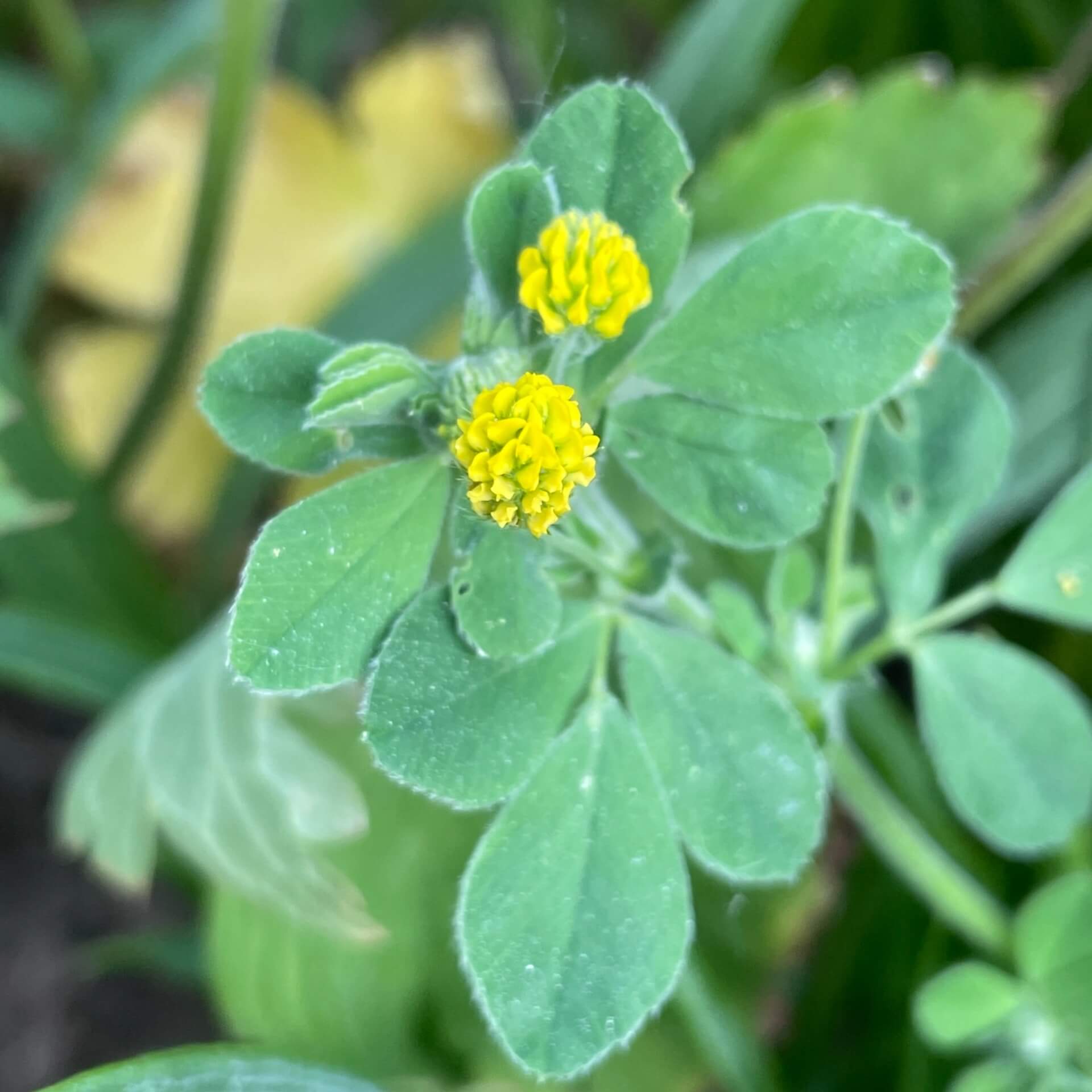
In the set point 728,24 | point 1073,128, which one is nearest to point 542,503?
point 728,24

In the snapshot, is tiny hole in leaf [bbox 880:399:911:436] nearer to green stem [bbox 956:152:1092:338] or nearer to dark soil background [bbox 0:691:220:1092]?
green stem [bbox 956:152:1092:338]

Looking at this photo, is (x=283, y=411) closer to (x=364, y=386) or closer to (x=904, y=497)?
(x=364, y=386)

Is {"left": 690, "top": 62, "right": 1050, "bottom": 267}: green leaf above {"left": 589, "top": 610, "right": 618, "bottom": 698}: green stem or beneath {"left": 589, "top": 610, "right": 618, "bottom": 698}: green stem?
above

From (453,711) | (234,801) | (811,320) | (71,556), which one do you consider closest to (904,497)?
(811,320)

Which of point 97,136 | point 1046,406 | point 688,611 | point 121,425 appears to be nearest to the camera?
point 688,611

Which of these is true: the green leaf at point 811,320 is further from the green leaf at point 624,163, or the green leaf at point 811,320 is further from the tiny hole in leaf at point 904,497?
the tiny hole in leaf at point 904,497

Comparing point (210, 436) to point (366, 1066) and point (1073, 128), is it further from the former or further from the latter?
point (1073, 128)

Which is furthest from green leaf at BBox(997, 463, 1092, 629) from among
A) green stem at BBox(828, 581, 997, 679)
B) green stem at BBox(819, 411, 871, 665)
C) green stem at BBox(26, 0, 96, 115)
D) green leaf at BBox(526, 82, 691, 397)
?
green stem at BBox(26, 0, 96, 115)
